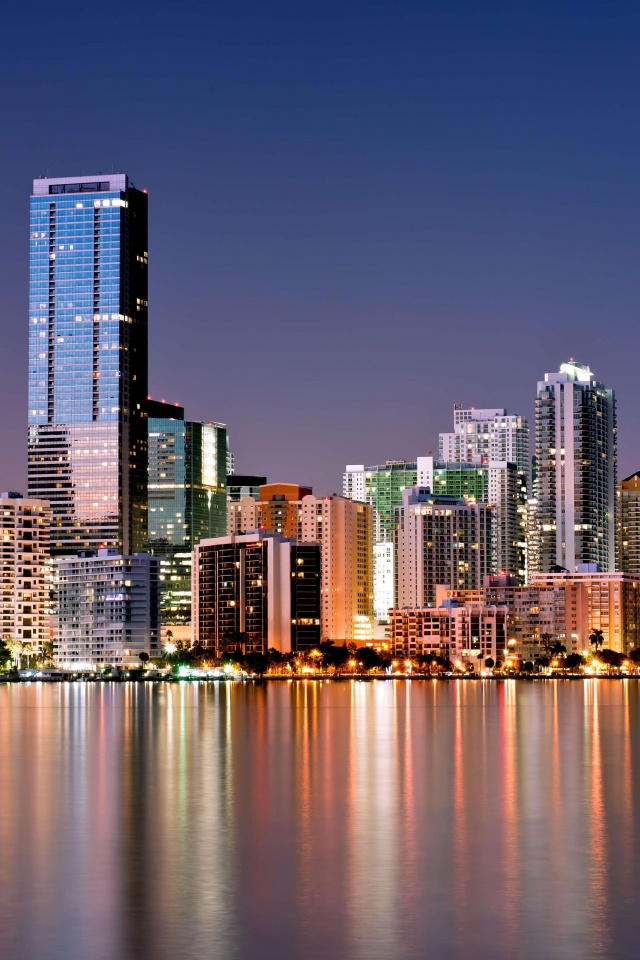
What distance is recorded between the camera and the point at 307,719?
461ft

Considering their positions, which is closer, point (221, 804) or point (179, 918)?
point (179, 918)

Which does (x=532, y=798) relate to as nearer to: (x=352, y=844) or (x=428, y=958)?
(x=352, y=844)

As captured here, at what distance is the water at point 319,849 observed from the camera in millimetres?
38281

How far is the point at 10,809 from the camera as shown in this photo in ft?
215

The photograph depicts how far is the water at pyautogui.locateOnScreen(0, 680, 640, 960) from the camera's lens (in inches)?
1507

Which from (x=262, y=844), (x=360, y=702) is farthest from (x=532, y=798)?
(x=360, y=702)

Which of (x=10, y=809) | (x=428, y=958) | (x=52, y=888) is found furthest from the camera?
(x=10, y=809)

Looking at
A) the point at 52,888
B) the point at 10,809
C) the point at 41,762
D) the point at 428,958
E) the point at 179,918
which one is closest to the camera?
the point at 428,958

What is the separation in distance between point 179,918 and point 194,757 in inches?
2070

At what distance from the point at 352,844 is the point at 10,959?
19050 mm

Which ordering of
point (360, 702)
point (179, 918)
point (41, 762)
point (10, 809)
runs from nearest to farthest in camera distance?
point (179, 918), point (10, 809), point (41, 762), point (360, 702)

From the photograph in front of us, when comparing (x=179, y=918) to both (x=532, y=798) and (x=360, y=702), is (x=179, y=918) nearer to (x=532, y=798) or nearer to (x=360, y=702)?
(x=532, y=798)

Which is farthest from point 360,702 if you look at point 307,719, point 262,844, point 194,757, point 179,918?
point 179,918

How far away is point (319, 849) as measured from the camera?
5197 centimetres
